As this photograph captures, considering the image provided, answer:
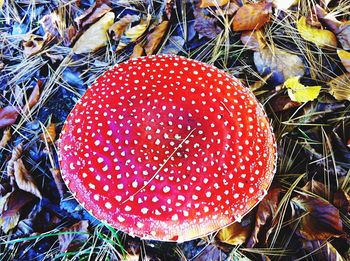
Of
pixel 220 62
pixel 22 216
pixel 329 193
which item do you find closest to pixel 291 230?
pixel 329 193

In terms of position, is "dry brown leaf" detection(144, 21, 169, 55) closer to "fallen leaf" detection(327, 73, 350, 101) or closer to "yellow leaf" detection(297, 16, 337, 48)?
"yellow leaf" detection(297, 16, 337, 48)

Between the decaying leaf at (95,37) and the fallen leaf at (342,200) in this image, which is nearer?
the fallen leaf at (342,200)

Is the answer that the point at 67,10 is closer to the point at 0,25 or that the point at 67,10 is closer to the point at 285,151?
the point at 0,25

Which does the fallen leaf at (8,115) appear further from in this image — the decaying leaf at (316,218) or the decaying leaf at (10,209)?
the decaying leaf at (316,218)

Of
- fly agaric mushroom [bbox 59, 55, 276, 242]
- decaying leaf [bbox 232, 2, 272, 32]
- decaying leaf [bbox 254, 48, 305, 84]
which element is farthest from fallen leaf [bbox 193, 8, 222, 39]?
fly agaric mushroom [bbox 59, 55, 276, 242]

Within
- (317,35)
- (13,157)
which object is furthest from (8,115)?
(317,35)

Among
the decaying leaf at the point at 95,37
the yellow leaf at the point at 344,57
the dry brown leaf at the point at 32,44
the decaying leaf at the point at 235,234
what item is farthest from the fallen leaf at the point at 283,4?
the dry brown leaf at the point at 32,44
